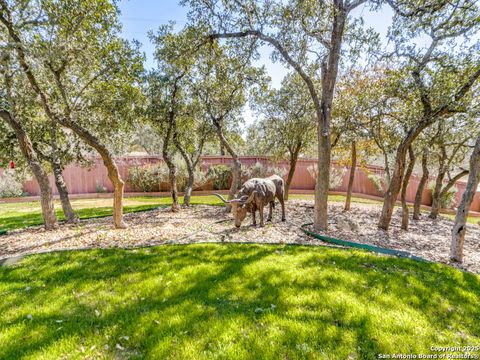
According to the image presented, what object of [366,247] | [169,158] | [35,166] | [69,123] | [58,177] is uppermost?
[69,123]

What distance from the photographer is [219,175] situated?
15898mm

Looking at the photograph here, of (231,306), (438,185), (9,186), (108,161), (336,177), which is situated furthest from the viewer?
(336,177)

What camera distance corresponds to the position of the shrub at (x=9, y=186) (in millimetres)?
13758

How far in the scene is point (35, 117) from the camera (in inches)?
282

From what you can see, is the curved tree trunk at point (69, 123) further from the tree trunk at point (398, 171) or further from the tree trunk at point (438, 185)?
the tree trunk at point (438, 185)

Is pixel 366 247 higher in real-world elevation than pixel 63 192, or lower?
lower

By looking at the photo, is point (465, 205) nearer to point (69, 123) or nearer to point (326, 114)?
point (326, 114)

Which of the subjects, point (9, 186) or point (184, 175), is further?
point (184, 175)

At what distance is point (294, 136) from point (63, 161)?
28.1 ft

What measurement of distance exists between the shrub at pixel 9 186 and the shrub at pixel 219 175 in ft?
36.0

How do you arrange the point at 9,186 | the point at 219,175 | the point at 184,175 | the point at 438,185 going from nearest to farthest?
the point at 438,185
the point at 9,186
the point at 184,175
the point at 219,175

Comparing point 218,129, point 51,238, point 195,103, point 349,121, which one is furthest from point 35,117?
point 349,121

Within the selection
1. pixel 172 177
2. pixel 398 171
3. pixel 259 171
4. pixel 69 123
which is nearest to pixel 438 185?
pixel 398 171

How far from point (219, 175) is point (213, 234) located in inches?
393
